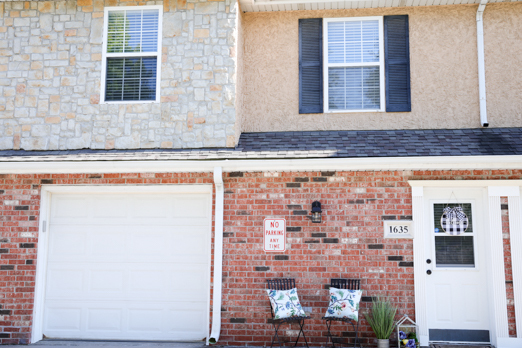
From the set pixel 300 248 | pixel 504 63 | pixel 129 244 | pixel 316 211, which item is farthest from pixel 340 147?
pixel 129 244

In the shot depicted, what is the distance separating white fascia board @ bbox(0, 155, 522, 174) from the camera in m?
6.16

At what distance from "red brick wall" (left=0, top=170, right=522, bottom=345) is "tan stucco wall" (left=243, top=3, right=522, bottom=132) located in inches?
47.3

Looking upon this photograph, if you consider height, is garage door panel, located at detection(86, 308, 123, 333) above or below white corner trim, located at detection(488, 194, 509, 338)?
below

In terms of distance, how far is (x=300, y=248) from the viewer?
6.47m

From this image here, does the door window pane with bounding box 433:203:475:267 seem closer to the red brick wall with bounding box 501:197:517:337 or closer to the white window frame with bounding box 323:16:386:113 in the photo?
the red brick wall with bounding box 501:197:517:337

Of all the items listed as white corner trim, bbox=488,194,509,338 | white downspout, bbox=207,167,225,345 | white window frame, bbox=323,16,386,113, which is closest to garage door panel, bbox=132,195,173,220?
white downspout, bbox=207,167,225,345

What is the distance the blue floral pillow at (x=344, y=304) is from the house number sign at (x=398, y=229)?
97cm

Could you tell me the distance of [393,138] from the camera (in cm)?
689

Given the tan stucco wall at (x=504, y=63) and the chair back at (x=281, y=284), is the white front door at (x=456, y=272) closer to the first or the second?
the tan stucco wall at (x=504, y=63)

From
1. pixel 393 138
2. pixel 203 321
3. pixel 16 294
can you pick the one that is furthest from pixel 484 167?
pixel 16 294

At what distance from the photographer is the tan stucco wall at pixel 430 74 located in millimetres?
7254

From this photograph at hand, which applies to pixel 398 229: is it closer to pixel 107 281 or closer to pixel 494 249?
pixel 494 249

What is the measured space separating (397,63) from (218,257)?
164 inches

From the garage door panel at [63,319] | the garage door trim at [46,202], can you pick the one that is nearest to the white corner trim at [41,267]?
the garage door trim at [46,202]
